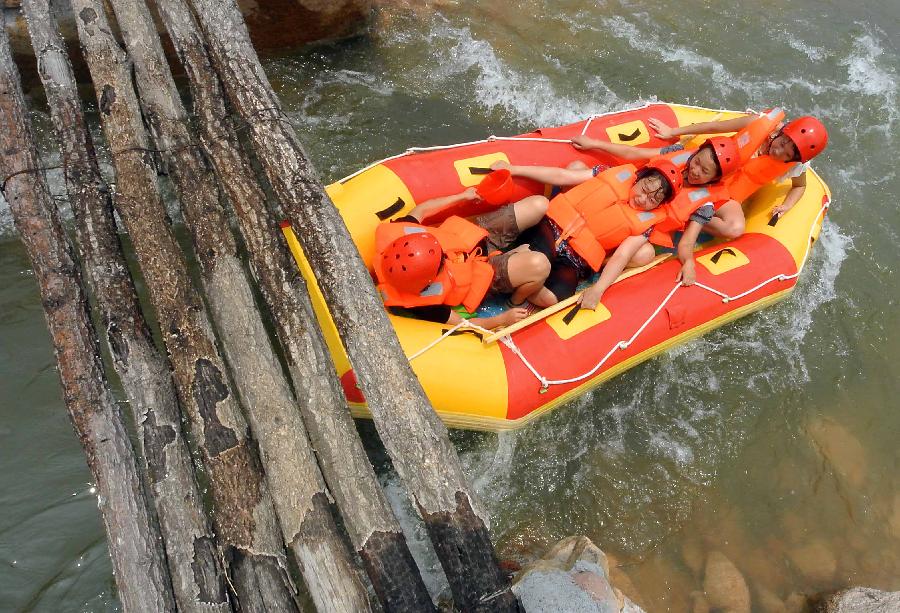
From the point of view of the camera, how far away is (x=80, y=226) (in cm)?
341

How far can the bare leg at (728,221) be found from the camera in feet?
14.1

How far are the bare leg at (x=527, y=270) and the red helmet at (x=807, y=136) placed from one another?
186 cm

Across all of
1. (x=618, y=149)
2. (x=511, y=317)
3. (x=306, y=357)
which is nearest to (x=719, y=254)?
(x=618, y=149)

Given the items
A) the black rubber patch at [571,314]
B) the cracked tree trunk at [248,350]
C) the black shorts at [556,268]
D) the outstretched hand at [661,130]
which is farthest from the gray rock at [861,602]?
the outstretched hand at [661,130]

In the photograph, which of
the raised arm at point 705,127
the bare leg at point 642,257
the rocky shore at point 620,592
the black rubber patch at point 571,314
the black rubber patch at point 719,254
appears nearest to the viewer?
the rocky shore at point 620,592

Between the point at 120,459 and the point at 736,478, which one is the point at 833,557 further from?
the point at 120,459

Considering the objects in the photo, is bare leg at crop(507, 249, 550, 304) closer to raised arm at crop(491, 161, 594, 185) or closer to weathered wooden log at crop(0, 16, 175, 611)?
raised arm at crop(491, 161, 594, 185)

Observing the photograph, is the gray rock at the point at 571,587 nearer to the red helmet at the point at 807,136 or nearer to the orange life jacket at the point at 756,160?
the orange life jacket at the point at 756,160

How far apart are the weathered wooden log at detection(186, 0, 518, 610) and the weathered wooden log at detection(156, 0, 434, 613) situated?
14cm

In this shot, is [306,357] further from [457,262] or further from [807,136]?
[807,136]

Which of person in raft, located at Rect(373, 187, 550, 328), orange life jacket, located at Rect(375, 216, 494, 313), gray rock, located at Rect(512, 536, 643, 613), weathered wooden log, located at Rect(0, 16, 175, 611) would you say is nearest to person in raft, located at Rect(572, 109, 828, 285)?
person in raft, located at Rect(373, 187, 550, 328)

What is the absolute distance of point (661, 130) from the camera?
4.75 meters

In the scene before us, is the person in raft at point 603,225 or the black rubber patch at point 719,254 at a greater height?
the person in raft at point 603,225

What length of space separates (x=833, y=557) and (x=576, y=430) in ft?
6.04
